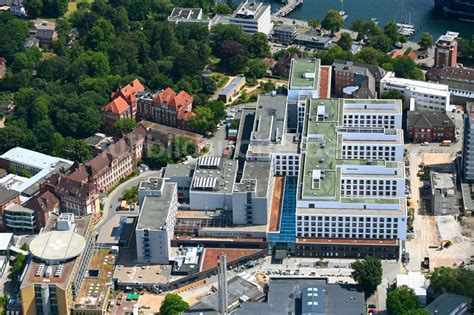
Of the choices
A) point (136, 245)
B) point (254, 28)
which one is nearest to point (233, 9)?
point (254, 28)

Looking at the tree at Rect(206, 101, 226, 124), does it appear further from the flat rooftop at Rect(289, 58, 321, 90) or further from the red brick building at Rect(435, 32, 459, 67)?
the red brick building at Rect(435, 32, 459, 67)

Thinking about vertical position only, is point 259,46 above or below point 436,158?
above

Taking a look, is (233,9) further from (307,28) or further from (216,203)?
(216,203)

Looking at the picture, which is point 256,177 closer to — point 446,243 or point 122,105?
point 446,243

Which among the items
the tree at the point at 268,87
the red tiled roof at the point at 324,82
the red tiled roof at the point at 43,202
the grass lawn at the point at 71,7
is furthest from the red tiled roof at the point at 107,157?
the grass lawn at the point at 71,7

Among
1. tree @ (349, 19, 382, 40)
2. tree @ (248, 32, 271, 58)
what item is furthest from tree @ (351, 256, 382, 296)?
tree @ (349, 19, 382, 40)

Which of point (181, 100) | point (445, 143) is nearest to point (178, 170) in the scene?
point (181, 100)
